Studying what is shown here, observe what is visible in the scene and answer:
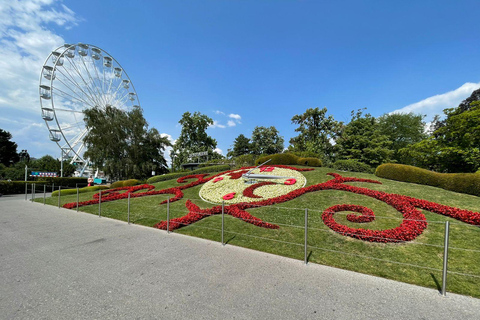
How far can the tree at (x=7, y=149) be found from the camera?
50.2m

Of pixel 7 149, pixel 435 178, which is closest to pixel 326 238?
pixel 435 178

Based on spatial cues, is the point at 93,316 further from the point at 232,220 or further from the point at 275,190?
the point at 275,190

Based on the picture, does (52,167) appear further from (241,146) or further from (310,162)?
(310,162)

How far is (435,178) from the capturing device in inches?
406

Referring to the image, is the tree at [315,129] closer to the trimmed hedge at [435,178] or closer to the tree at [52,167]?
the trimmed hedge at [435,178]

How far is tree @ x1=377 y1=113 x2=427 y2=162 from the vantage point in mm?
33844

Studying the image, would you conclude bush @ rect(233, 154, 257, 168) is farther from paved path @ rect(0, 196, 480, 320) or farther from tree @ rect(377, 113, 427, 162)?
tree @ rect(377, 113, 427, 162)

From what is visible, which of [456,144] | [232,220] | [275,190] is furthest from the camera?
[456,144]

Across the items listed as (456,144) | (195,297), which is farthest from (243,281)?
(456,144)

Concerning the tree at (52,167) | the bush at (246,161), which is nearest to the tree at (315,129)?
the bush at (246,161)

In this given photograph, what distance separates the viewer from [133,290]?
3.34m

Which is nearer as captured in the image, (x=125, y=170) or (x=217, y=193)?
(x=217, y=193)

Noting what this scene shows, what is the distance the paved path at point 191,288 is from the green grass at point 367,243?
1.63 feet

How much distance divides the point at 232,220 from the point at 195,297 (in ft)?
14.9
